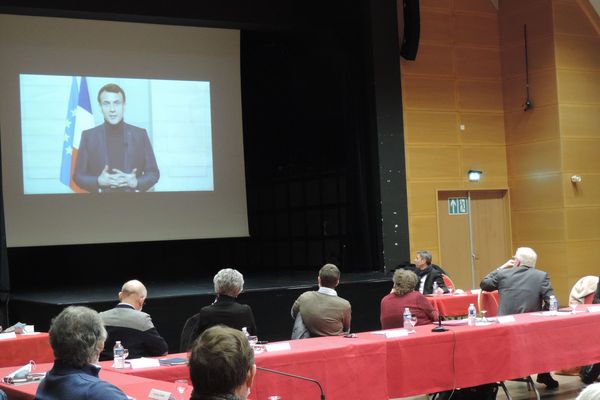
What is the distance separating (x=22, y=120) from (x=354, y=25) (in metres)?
4.70

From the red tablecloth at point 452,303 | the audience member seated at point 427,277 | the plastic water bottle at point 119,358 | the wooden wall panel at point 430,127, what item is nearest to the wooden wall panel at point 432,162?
the wooden wall panel at point 430,127

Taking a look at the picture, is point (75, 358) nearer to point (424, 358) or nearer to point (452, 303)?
point (424, 358)

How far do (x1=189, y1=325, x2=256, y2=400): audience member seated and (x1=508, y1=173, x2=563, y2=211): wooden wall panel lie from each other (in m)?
10.1

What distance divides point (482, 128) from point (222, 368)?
34.7 ft

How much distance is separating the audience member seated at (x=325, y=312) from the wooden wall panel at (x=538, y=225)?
271 inches

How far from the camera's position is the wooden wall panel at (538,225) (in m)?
11.5

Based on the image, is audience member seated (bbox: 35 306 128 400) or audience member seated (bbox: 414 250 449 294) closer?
audience member seated (bbox: 35 306 128 400)

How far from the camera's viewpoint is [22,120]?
10477 mm

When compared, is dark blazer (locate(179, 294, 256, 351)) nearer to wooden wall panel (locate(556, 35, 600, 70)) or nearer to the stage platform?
the stage platform

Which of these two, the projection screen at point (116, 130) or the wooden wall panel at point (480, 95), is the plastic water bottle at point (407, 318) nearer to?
the projection screen at point (116, 130)

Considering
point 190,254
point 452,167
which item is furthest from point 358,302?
point 190,254

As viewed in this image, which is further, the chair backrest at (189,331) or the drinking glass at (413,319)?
the drinking glass at (413,319)

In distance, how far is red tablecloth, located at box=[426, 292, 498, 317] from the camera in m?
8.08

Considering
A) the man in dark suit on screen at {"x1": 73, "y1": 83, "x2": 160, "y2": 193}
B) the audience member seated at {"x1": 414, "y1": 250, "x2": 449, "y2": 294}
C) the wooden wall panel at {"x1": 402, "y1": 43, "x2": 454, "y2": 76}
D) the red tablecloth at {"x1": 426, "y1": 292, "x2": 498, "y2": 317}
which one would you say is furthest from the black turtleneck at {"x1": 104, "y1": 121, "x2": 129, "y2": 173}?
the red tablecloth at {"x1": 426, "y1": 292, "x2": 498, "y2": 317}
